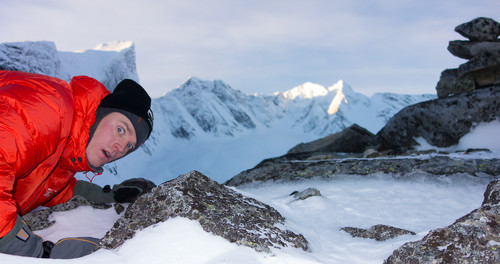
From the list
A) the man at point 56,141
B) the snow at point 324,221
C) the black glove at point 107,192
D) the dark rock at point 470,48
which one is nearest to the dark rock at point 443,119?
the dark rock at point 470,48

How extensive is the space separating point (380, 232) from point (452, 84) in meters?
13.0

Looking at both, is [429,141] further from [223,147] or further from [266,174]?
[223,147]

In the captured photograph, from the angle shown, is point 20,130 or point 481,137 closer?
point 20,130

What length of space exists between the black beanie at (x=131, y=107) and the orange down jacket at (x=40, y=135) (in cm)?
11

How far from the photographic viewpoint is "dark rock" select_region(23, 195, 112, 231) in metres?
3.59

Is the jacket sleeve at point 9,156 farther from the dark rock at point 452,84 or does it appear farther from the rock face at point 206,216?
the dark rock at point 452,84

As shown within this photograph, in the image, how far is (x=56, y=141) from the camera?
3.28 meters

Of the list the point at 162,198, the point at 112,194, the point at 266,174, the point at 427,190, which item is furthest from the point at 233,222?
the point at 266,174

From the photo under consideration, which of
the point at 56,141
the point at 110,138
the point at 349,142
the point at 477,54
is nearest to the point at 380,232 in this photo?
the point at 110,138

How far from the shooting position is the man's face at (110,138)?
378 centimetres

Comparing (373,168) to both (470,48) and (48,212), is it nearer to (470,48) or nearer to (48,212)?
(48,212)

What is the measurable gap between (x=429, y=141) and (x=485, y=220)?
37.4ft

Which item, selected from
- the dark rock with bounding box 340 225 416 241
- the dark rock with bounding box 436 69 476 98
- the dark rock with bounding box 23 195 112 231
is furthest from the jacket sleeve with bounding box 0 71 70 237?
the dark rock with bounding box 436 69 476 98

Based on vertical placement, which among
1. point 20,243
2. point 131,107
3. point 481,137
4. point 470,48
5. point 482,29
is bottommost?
point 20,243
